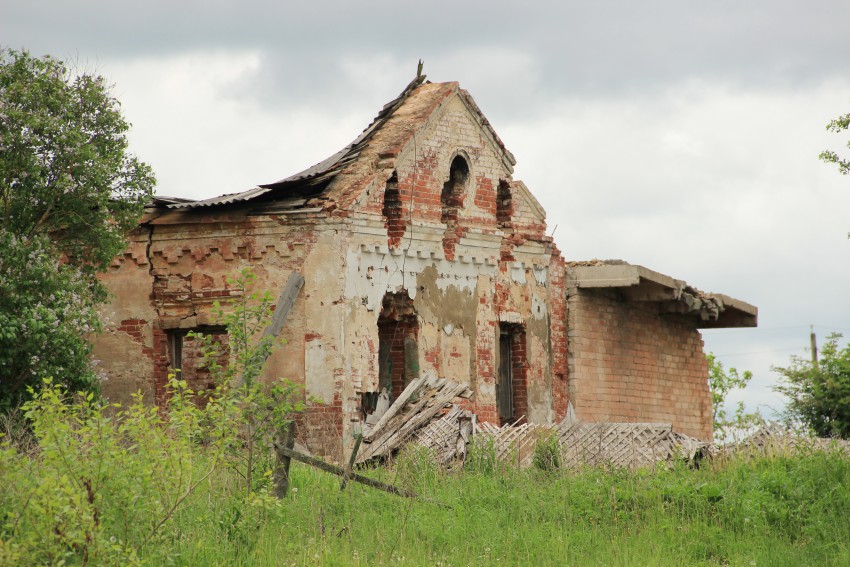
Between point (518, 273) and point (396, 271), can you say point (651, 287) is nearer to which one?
point (518, 273)

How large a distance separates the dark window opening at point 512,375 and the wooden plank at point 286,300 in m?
3.83

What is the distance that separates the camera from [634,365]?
19.8 metres

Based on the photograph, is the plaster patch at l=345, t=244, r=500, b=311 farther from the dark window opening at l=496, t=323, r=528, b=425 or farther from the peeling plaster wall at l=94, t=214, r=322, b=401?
the dark window opening at l=496, t=323, r=528, b=425

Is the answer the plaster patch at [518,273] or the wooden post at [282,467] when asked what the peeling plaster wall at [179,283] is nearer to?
the plaster patch at [518,273]

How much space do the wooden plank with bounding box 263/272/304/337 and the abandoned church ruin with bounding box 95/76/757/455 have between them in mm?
57

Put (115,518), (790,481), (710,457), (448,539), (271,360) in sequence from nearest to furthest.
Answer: (115,518), (448,539), (790,481), (710,457), (271,360)

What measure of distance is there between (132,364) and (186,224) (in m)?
2.05

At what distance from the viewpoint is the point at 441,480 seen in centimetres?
1288

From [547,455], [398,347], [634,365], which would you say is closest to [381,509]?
[547,455]

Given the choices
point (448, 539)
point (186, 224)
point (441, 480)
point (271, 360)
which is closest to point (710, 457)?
point (441, 480)

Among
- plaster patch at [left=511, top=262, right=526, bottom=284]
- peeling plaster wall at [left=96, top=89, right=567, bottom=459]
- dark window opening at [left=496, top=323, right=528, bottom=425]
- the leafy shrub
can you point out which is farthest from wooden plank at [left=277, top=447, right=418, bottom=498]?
plaster patch at [left=511, top=262, right=526, bottom=284]

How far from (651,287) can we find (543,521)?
8309 millimetres

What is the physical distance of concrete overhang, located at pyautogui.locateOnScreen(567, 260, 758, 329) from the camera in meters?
18.5

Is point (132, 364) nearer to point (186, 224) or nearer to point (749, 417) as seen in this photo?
point (186, 224)
